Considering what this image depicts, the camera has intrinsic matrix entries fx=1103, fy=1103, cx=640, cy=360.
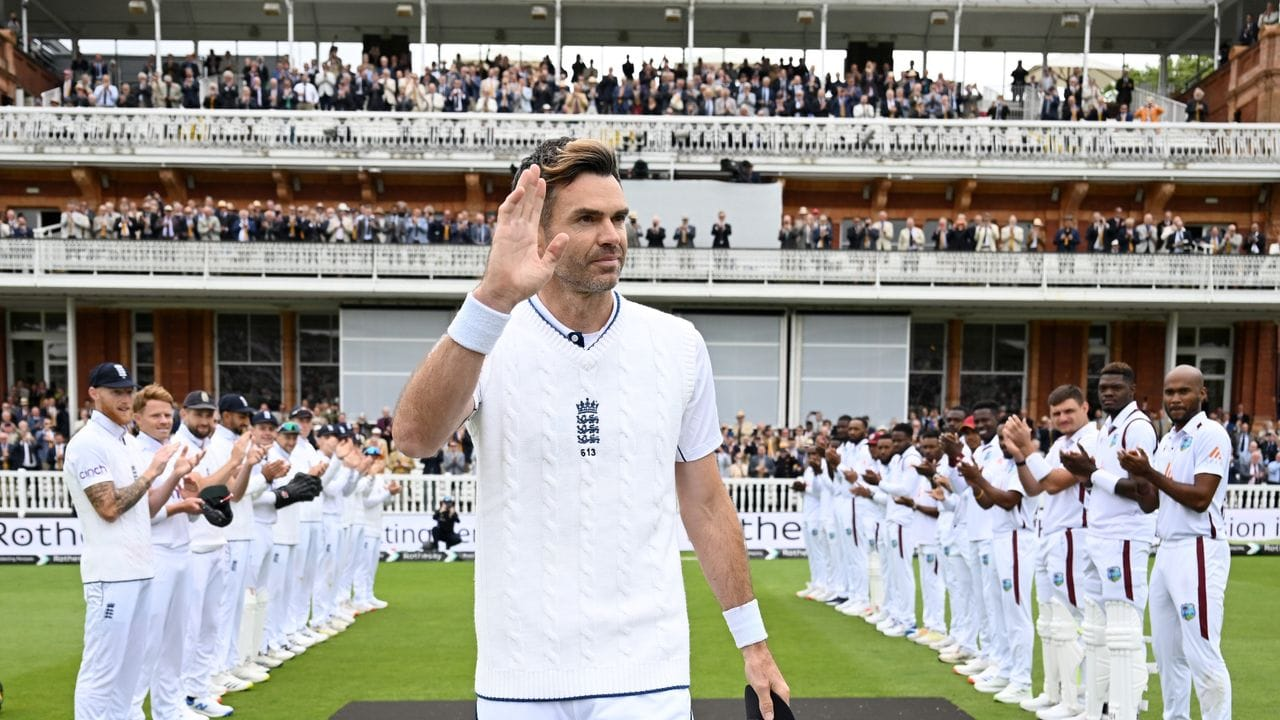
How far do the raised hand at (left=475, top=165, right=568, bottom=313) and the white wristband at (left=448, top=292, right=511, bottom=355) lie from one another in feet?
0.06

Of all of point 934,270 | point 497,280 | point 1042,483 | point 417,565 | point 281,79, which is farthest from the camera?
point 281,79

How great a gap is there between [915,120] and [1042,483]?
2411 centimetres

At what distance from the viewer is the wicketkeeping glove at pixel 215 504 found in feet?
25.9

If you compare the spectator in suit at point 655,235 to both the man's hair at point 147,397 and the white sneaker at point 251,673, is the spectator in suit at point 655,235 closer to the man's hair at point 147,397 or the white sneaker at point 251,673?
the white sneaker at point 251,673

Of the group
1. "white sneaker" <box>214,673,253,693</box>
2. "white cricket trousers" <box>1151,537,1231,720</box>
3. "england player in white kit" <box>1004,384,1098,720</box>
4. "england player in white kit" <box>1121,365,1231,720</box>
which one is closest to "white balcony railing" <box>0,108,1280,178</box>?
"white sneaker" <box>214,673,253,693</box>

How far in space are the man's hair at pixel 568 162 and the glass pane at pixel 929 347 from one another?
30847mm

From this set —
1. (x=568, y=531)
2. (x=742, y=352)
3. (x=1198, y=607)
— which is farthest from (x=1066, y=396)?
(x=742, y=352)

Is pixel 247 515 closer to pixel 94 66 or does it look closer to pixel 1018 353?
pixel 1018 353

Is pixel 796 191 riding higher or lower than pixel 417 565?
higher

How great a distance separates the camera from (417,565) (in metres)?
20.0

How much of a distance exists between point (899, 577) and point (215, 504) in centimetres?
813

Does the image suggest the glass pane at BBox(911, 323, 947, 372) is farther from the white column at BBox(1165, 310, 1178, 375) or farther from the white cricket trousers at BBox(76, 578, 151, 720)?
the white cricket trousers at BBox(76, 578, 151, 720)

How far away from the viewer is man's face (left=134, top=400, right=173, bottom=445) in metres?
7.96

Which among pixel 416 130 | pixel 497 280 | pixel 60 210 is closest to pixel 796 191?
pixel 416 130
